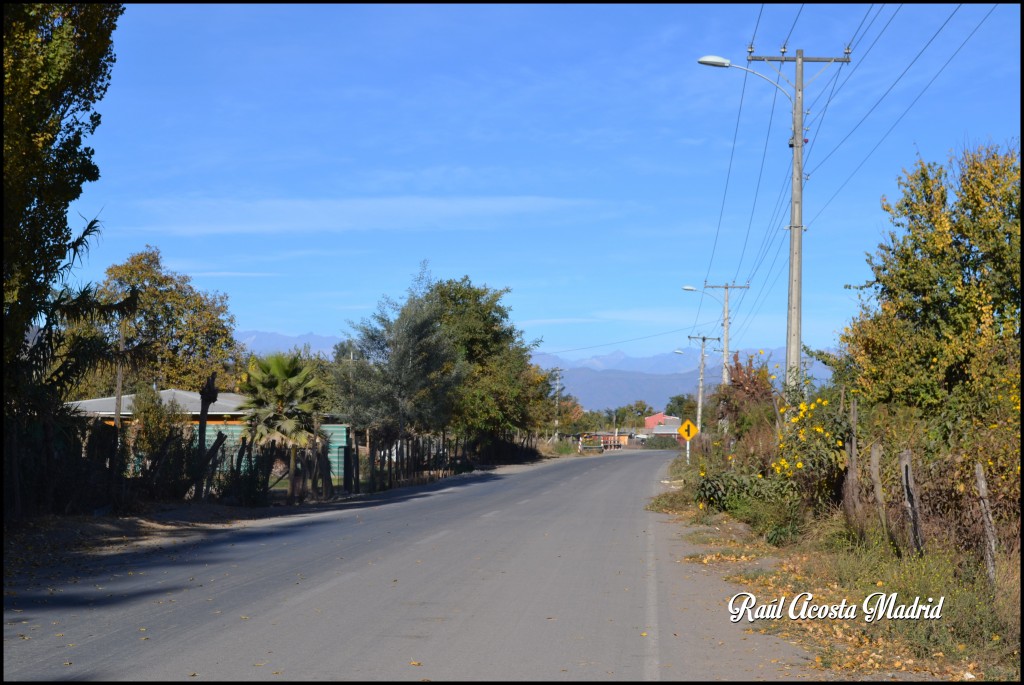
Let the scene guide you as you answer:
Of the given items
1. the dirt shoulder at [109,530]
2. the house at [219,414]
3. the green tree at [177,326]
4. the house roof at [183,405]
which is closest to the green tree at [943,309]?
the dirt shoulder at [109,530]

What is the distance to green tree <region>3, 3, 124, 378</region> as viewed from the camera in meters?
14.8

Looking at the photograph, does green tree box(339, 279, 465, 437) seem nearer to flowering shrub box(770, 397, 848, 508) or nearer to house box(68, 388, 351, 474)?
house box(68, 388, 351, 474)

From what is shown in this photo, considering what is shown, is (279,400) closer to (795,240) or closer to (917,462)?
(795,240)

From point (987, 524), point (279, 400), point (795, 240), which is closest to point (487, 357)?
point (279, 400)

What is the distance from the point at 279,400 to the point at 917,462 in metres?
24.7

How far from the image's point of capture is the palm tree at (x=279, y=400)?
32969 mm

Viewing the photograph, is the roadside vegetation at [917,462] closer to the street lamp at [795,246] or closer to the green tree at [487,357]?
the street lamp at [795,246]

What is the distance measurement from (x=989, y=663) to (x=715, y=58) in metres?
13.9

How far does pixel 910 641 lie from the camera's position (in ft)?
27.1

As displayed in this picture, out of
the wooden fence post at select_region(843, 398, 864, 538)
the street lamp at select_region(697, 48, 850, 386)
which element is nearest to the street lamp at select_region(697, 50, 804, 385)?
the street lamp at select_region(697, 48, 850, 386)

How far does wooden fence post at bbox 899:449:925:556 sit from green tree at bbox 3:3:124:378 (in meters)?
12.7

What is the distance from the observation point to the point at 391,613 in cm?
981

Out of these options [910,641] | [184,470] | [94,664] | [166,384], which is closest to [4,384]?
[184,470]

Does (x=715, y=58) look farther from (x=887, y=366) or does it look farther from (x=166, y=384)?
(x=166, y=384)
